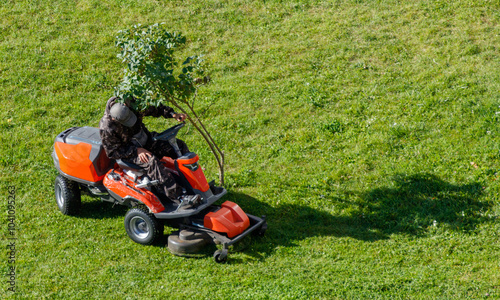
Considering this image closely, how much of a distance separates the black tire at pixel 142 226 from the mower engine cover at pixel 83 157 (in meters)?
0.87

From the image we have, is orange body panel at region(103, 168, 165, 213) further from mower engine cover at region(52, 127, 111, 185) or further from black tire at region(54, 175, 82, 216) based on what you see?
black tire at region(54, 175, 82, 216)

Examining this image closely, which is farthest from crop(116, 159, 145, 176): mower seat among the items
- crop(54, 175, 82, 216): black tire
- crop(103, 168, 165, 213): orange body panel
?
crop(54, 175, 82, 216): black tire

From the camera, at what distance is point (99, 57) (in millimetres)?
14250

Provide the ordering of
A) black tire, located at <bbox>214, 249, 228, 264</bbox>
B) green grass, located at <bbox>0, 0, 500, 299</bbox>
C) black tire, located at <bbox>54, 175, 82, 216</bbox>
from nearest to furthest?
green grass, located at <bbox>0, 0, 500, 299</bbox>, black tire, located at <bbox>214, 249, 228, 264</bbox>, black tire, located at <bbox>54, 175, 82, 216</bbox>

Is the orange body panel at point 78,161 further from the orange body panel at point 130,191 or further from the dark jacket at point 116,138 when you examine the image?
the dark jacket at point 116,138

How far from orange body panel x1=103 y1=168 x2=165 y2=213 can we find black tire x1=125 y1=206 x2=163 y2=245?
0.55 ft

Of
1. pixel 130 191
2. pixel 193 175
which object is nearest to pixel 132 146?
pixel 130 191

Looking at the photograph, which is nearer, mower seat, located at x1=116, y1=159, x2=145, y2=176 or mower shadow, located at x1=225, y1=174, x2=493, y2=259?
mower seat, located at x1=116, y1=159, x2=145, y2=176

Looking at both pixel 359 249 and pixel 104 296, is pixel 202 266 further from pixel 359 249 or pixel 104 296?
pixel 359 249

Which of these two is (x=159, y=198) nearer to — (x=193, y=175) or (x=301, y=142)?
(x=193, y=175)

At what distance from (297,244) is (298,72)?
551cm

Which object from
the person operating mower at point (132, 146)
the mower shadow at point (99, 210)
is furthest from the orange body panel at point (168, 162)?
the mower shadow at point (99, 210)

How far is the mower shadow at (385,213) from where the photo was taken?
28.3ft

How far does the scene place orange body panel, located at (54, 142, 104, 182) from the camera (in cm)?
886
